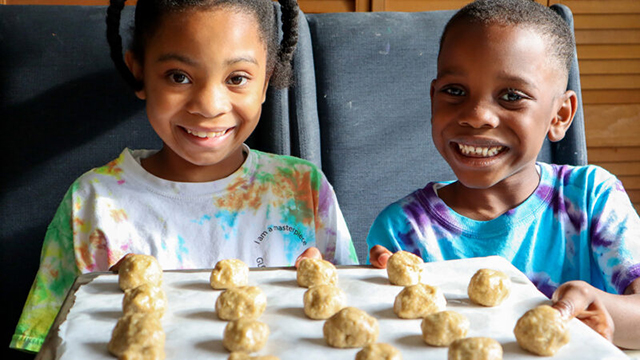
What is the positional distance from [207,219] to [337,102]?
563 millimetres

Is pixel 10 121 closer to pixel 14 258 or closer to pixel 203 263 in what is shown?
pixel 14 258

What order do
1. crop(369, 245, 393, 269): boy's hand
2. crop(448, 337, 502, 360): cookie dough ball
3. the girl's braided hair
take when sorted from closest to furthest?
1. crop(448, 337, 502, 360): cookie dough ball
2. crop(369, 245, 393, 269): boy's hand
3. the girl's braided hair

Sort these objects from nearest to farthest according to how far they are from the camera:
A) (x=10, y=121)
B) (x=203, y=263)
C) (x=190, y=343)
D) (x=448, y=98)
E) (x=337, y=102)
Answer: (x=190, y=343), (x=448, y=98), (x=203, y=263), (x=10, y=121), (x=337, y=102)

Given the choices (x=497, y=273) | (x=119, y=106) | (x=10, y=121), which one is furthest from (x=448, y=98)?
(x=10, y=121)

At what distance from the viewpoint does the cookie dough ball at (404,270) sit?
30.9 inches

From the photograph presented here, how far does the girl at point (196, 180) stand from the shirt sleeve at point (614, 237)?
19.7 inches

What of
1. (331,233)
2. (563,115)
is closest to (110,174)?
(331,233)

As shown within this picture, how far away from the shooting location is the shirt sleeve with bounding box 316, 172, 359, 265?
132 centimetres

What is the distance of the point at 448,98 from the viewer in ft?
3.66

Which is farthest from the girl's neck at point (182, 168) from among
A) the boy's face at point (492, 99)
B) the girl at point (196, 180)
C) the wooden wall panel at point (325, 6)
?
the wooden wall panel at point (325, 6)

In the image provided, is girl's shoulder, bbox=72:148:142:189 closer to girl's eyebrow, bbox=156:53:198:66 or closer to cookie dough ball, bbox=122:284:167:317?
girl's eyebrow, bbox=156:53:198:66

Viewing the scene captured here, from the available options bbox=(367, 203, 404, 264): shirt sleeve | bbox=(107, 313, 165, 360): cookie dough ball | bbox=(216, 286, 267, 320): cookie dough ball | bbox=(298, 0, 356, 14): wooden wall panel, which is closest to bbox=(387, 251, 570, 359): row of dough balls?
bbox=(216, 286, 267, 320): cookie dough ball

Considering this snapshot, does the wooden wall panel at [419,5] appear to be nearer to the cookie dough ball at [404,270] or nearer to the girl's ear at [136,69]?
the girl's ear at [136,69]

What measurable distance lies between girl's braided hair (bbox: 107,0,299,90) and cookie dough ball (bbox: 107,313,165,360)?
68 cm
